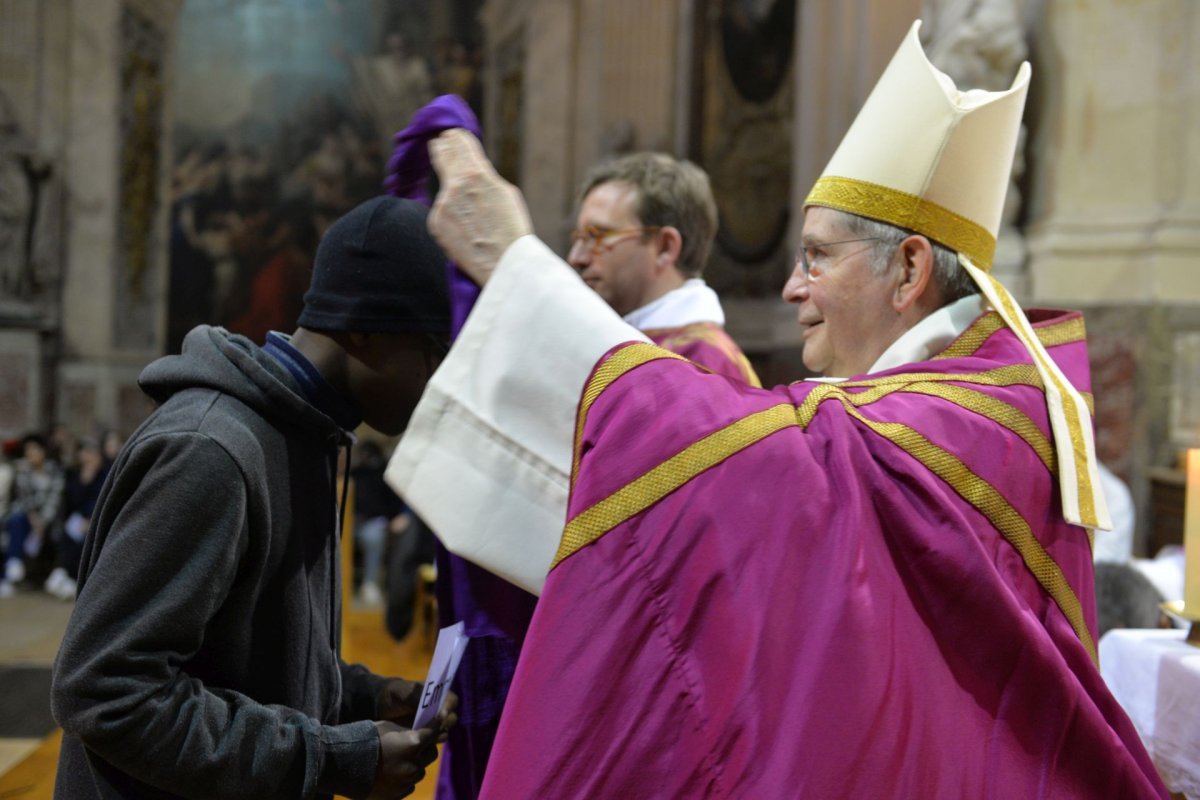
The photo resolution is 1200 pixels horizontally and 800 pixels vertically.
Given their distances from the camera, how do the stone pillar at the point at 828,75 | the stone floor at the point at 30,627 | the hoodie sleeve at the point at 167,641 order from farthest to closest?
the stone pillar at the point at 828,75, the stone floor at the point at 30,627, the hoodie sleeve at the point at 167,641

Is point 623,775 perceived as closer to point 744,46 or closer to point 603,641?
point 603,641

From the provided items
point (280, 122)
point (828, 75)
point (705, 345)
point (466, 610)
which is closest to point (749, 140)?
point (828, 75)

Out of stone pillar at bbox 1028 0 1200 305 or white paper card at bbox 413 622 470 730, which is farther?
stone pillar at bbox 1028 0 1200 305

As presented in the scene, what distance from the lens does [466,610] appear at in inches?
65.7

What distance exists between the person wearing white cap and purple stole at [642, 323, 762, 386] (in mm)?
1208

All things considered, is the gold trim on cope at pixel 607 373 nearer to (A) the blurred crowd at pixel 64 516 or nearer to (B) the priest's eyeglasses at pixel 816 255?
(B) the priest's eyeglasses at pixel 816 255

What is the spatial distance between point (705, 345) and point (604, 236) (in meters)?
0.39

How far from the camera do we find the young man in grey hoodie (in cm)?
135

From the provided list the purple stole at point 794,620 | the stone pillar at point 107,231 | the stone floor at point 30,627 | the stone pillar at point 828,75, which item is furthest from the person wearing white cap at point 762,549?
the stone pillar at point 107,231

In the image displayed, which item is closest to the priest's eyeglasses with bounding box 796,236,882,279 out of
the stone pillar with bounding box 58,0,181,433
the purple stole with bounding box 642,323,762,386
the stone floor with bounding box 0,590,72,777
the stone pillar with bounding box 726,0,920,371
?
the purple stole with bounding box 642,323,762,386

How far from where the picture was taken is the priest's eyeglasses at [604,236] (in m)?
2.92

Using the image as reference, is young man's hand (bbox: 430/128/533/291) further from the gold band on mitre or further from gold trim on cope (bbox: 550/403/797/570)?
the gold band on mitre

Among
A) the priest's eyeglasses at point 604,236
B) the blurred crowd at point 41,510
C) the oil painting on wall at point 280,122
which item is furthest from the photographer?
the oil painting on wall at point 280,122

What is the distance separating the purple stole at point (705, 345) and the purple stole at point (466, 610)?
114 centimetres
